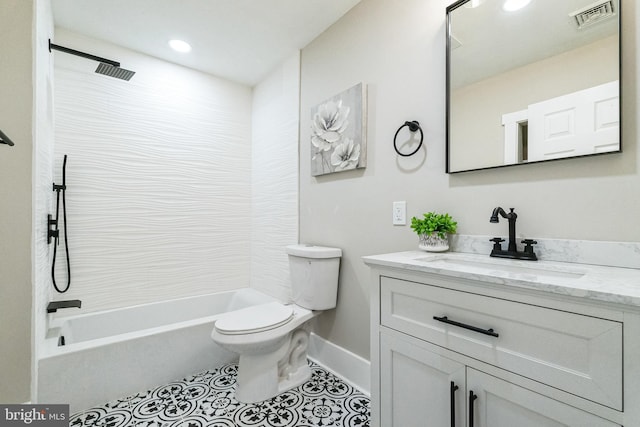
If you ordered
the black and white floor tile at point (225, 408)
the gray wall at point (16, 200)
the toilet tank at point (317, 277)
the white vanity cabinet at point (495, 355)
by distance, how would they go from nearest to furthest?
the white vanity cabinet at point (495, 355), the gray wall at point (16, 200), the black and white floor tile at point (225, 408), the toilet tank at point (317, 277)

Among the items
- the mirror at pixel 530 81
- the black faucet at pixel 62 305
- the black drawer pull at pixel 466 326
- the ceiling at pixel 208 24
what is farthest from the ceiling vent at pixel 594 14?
the black faucet at pixel 62 305

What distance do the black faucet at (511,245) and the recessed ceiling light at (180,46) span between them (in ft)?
8.01

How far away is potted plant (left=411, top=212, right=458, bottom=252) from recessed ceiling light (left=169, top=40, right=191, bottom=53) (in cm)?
222

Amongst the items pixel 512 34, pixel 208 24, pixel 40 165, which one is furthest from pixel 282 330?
pixel 208 24

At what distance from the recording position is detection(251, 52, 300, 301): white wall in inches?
96.9

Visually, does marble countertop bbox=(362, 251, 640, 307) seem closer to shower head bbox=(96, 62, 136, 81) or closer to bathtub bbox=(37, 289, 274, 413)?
A: bathtub bbox=(37, 289, 274, 413)

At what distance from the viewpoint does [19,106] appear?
141cm

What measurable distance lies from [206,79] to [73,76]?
982 mm

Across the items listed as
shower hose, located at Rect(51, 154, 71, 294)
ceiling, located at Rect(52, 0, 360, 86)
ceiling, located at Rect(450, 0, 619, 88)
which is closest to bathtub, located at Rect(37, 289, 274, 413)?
shower hose, located at Rect(51, 154, 71, 294)

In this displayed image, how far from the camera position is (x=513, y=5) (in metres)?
1.25

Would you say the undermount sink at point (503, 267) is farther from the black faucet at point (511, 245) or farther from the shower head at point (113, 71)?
the shower head at point (113, 71)

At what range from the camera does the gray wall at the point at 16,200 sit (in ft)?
4.53

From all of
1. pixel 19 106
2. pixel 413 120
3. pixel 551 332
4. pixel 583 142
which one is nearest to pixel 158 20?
pixel 19 106

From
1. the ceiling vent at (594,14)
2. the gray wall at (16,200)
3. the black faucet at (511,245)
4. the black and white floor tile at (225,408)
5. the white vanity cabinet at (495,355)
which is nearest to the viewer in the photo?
the white vanity cabinet at (495,355)
